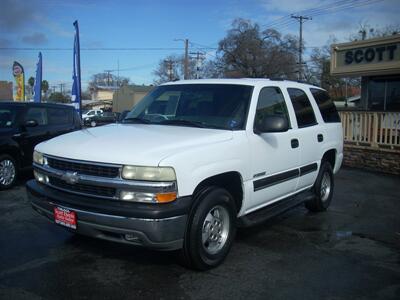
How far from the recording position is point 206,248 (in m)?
4.25

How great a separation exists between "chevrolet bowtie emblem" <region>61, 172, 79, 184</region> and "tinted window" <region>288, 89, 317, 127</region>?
3115 millimetres

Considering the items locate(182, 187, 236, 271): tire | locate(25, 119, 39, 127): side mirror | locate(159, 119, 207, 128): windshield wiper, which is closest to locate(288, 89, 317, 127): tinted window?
locate(159, 119, 207, 128): windshield wiper

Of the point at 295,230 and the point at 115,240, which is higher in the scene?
the point at 115,240

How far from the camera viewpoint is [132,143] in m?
4.00

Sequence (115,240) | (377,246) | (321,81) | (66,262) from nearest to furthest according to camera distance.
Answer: (115,240), (66,262), (377,246), (321,81)

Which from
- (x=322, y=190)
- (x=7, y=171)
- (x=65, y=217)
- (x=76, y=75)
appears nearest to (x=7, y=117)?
(x=7, y=171)

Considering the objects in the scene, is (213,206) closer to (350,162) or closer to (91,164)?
(91,164)

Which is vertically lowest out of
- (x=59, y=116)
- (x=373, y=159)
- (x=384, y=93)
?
(x=373, y=159)

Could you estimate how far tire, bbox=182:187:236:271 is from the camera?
3.97 meters

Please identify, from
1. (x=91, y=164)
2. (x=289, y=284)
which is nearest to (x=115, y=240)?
(x=91, y=164)

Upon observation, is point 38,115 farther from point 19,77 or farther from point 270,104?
point 19,77

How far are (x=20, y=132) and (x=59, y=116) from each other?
1371mm

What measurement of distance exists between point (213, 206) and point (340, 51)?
14644 mm

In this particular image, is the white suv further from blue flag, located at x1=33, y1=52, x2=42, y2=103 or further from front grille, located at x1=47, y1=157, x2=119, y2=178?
blue flag, located at x1=33, y1=52, x2=42, y2=103
